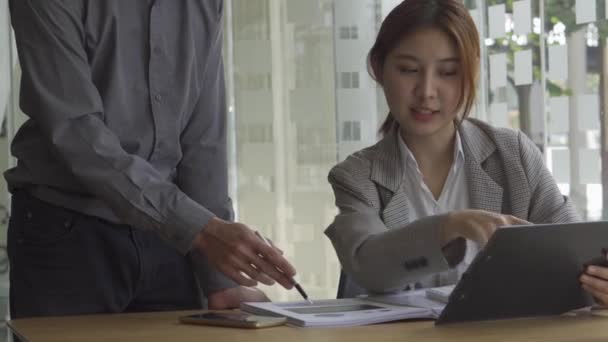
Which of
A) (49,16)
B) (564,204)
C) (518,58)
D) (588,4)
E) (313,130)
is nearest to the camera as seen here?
(49,16)

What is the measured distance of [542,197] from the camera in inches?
77.0

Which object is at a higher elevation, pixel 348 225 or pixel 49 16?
pixel 49 16

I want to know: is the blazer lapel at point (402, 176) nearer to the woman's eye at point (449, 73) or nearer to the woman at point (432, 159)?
the woman at point (432, 159)

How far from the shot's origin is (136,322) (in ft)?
5.31

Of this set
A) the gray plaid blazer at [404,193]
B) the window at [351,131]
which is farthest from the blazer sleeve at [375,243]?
the window at [351,131]

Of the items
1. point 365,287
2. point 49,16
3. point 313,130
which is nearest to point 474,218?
point 365,287

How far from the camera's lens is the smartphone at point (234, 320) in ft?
4.97

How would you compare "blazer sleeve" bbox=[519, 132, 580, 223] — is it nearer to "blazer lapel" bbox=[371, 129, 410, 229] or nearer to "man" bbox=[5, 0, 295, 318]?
"blazer lapel" bbox=[371, 129, 410, 229]

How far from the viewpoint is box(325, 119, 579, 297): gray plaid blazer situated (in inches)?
74.0

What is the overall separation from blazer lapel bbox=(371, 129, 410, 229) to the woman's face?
0.07m

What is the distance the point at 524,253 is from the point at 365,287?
0.50 meters

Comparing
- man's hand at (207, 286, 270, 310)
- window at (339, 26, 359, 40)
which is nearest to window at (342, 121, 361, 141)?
window at (339, 26, 359, 40)

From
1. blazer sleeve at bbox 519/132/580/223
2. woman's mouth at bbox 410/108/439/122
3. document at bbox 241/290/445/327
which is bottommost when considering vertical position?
document at bbox 241/290/445/327

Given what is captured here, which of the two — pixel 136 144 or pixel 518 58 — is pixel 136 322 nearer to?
Result: pixel 136 144
